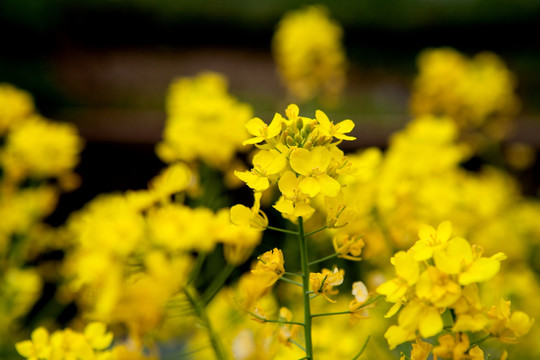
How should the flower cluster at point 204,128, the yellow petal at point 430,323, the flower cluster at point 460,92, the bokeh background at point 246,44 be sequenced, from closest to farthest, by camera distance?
the yellow petal at point 430,323
the flower cluster at point 204,128
the flower cluster at point 460,92
the bokeh background at point 246,44

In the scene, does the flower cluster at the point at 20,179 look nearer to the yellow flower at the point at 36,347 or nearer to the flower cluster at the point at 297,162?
the yellow flower at the point at 36,347

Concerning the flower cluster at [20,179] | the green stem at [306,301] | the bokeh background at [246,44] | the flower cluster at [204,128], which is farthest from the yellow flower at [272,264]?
the bokeh background at [246,44]

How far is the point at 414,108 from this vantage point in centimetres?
132

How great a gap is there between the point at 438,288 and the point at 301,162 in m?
0.12

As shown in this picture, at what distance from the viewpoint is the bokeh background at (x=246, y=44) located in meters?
2.82

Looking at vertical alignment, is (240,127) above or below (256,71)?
above

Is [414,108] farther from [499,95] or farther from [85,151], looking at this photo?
[85,151]

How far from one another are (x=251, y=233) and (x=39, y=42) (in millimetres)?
2249

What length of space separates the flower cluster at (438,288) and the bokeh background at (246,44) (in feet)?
7.06

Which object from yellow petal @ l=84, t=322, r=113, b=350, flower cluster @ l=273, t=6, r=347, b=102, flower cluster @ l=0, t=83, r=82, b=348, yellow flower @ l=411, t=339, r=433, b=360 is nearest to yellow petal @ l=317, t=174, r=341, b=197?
yellow flower @ l=411, t=339, r=433, b=360

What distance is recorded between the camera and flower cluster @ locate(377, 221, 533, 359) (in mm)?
368

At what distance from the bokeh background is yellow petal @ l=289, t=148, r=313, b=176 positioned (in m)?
2.13

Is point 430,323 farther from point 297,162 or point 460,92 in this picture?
point 460,92

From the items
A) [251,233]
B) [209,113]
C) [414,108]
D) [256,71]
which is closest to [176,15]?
[256,71]
